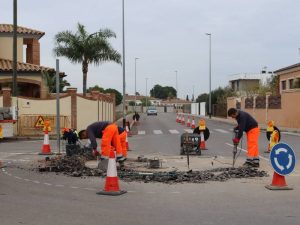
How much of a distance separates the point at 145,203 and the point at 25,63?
96.7 feet

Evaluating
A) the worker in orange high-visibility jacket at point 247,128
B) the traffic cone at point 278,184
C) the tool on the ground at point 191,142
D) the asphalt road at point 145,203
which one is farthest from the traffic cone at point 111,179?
the tool on the ground at point 191,142

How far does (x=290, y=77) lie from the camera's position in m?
46.2

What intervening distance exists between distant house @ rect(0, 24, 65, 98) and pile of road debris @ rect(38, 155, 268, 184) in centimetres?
2164

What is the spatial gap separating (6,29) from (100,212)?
107 ft

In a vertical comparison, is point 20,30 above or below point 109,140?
above

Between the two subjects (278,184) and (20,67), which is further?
(20,67)

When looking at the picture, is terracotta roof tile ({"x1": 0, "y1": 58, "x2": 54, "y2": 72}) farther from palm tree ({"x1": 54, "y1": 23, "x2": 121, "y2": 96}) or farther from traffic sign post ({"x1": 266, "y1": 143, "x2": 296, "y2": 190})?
traffic sign post ({"x1": 266, "y1": 143, "x2": 296, "y2": 190})

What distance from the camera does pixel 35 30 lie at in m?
39.5

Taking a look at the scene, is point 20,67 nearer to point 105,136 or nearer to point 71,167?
point 71,167

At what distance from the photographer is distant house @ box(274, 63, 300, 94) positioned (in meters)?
43.7

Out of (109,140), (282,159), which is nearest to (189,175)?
(109,140)

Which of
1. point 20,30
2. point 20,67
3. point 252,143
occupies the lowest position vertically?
point 252,143

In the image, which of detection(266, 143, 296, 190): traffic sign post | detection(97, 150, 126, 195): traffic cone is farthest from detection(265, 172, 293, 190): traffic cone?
detection(97, 150, 126, 195): traffic cone

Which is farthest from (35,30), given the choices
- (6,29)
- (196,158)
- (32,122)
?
(196,158)
